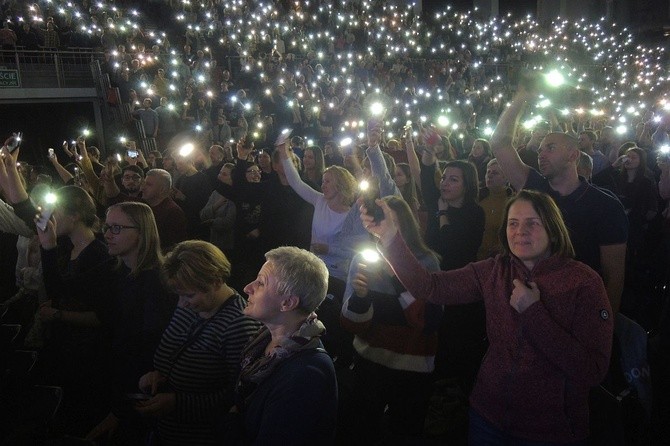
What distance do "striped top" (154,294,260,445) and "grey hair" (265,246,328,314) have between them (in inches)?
19.7

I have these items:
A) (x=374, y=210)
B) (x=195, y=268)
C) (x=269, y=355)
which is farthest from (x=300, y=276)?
(x=195, y=268)

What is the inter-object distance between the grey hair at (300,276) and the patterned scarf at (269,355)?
8 centimetres

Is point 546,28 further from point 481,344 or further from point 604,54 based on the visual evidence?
point 481,344

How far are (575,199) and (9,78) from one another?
13668 millimetres

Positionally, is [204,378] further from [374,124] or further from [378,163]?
[374,124]

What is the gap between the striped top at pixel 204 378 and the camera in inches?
94.9

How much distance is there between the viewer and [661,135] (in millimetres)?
7977

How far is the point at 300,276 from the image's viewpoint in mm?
2133

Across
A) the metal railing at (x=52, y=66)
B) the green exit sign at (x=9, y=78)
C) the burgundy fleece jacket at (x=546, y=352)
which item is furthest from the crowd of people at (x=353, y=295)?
the metal railing at (x=52, y=66)

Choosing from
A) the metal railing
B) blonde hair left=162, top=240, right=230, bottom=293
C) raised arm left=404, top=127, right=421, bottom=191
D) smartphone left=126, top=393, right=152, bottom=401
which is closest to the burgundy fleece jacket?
blonde hair left=162, top=240, right=230, bottom=293

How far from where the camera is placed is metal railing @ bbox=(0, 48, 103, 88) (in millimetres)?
12719

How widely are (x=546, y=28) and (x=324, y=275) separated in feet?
92.1

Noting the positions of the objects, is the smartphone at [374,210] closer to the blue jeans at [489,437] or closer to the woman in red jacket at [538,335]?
the woman in red jacket at [538,335]

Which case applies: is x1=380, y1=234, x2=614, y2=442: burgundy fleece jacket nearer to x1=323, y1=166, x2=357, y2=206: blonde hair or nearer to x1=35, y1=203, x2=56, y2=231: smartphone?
x1=323, y1=166, x2=357, y2=206: blonde hair
